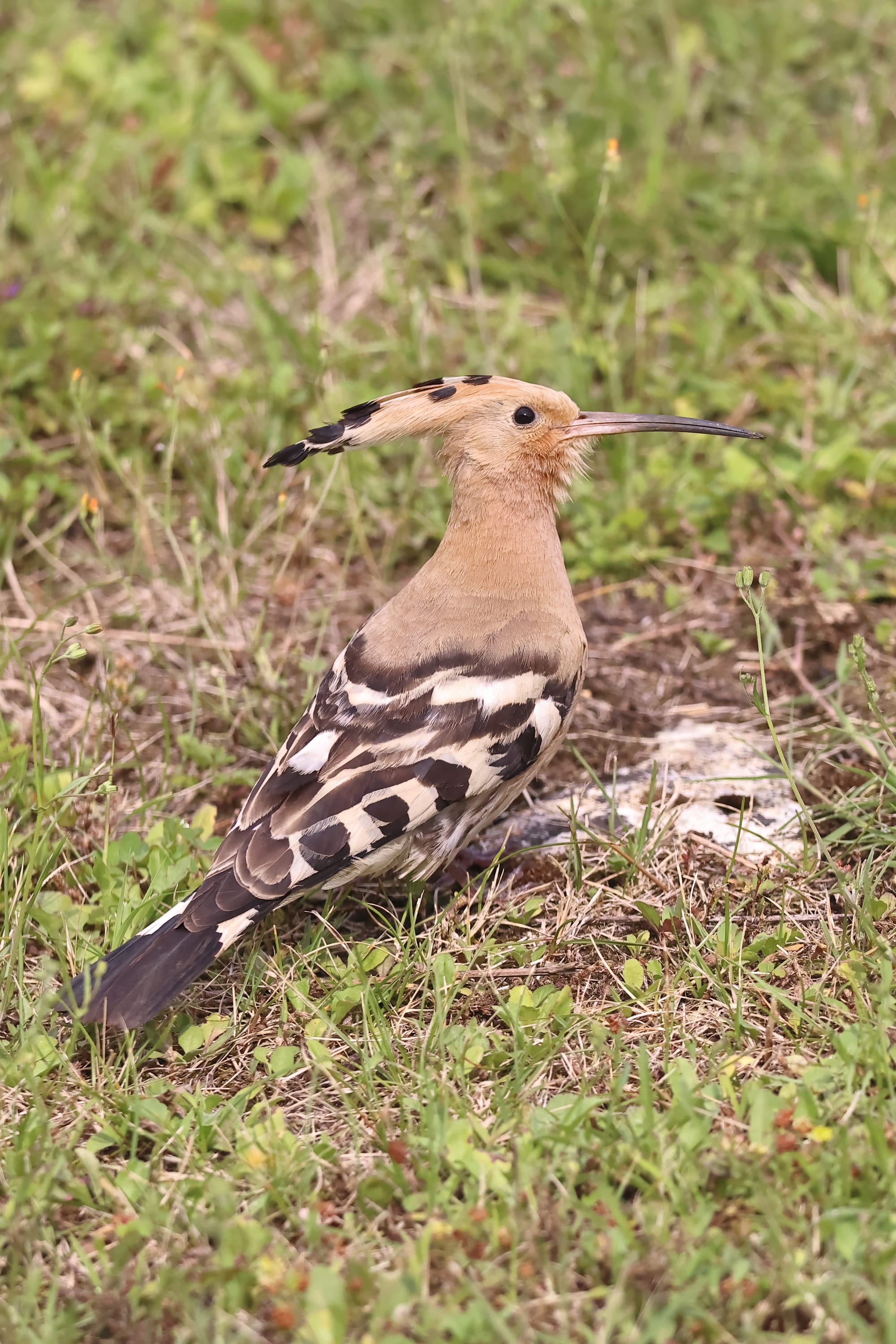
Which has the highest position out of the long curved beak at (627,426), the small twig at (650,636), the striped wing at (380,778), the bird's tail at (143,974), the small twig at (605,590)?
the long curved beak at (627,426)

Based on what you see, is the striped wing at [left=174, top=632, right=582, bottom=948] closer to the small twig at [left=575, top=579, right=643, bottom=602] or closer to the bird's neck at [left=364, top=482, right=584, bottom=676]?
the bird's neck at [left=364, top=482, right=584, bottom=676]

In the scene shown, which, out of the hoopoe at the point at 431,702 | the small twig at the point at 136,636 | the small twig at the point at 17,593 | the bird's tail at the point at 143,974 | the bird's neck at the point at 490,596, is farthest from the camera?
the small twig at the point at 17,593

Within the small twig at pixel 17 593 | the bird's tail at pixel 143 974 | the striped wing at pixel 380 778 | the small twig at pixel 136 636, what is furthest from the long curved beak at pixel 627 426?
the small twig at pixel 17 593

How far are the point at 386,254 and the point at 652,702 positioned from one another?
181 cm

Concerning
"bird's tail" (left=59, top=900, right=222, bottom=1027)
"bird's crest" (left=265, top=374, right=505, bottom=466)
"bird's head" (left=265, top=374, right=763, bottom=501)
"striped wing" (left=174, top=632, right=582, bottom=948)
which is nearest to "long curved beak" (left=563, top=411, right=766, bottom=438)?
"bird's head" (left=265, top=374, right=763, bottom=501)

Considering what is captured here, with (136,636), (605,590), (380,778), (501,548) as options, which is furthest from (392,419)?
(136,636)

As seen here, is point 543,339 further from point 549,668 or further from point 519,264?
point 549,668

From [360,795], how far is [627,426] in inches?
42.6

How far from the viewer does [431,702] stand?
291cm

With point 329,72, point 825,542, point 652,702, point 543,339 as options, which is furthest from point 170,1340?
point 329,72

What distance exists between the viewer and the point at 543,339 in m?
4.37

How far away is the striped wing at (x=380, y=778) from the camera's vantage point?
2.68 metres

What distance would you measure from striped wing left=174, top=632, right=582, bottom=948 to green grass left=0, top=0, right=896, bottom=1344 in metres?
0.19

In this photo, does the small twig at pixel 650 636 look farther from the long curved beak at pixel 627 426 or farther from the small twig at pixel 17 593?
the small twig at pixel 17 593
